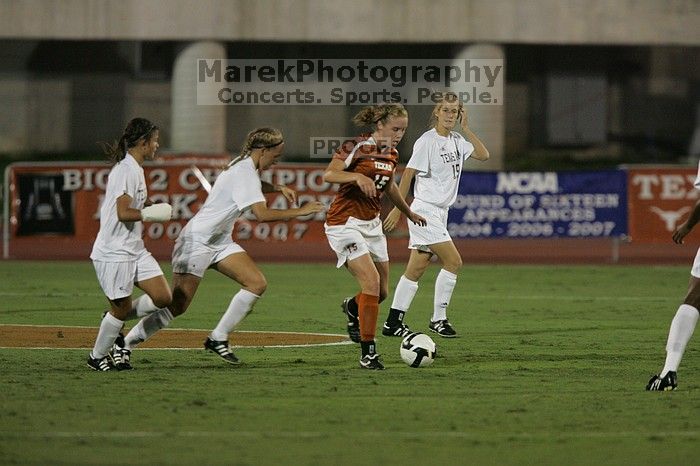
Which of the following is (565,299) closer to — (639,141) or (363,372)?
(363,372)

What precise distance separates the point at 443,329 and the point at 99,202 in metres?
11.6

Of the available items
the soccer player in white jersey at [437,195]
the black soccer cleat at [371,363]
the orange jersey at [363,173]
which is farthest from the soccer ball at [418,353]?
the soccer player in white jersey at [437,195]

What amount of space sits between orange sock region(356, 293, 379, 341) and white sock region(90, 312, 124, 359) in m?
1.91

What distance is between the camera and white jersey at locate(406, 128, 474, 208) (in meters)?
13.4

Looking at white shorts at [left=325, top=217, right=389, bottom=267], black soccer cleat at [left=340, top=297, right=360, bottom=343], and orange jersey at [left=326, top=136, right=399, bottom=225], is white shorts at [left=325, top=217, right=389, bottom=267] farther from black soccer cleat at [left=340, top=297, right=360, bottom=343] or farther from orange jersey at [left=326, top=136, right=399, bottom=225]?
black soccer cleat at [left=340, top=297, right=360, bottom=343]

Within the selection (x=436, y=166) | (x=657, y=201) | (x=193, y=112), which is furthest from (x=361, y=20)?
(x=436, y=166)

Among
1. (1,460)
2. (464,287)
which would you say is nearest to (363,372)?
(1,460)

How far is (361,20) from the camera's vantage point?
1428 inches

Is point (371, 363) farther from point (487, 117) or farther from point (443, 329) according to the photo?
point (487, 117)

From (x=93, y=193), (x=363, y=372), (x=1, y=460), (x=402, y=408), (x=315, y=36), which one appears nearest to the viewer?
(x=1, y=460)

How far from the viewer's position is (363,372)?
419 inches

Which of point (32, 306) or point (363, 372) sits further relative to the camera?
point (32, 306)

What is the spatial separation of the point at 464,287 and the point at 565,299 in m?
2.07

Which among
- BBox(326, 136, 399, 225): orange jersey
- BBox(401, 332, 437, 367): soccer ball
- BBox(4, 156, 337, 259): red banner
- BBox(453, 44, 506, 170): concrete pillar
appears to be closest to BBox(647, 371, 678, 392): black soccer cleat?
BBox(401, 332, 437, 367): soccer ball
